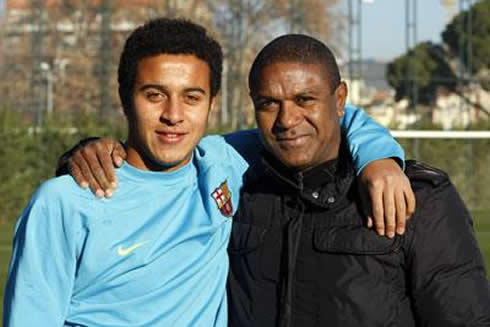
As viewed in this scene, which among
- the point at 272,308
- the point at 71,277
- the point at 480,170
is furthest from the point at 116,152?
the point at 480,170

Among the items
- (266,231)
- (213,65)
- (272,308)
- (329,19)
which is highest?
(329,19)

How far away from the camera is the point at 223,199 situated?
3.60 meters

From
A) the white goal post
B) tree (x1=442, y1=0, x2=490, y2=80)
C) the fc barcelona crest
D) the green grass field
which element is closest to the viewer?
the fc barcelona crest

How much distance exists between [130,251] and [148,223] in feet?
0.36

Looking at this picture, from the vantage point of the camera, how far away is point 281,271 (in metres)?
3.30

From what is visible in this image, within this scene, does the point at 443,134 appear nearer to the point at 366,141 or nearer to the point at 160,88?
the point at 366,141

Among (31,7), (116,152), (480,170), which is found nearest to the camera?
(116,152)

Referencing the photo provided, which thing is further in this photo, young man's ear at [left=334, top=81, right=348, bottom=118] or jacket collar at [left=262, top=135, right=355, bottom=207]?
young man's ear at [left=334, top=81, right=348, bottom=118]

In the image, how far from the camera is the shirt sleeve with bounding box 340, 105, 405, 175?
346cm

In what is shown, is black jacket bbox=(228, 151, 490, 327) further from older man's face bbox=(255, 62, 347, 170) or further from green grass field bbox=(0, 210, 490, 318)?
green grass field bbox=(0, 210, 490, 318)

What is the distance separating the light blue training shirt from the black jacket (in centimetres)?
13

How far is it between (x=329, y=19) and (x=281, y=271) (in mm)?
20454

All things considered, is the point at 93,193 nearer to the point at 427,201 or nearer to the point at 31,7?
the point at 427,201

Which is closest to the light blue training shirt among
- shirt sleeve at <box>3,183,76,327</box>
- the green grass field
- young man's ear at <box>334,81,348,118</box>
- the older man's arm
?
shirt sleeve at <box>3,183,76,327</box>
